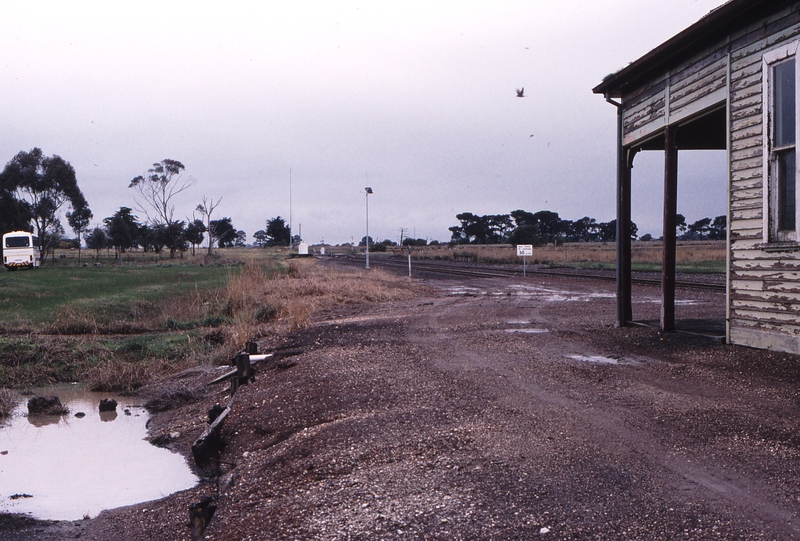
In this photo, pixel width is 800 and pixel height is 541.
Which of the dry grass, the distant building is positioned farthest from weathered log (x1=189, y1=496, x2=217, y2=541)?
the dry grass

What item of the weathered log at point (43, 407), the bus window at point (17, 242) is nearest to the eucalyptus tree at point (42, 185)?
the bus window at point (17, 242)

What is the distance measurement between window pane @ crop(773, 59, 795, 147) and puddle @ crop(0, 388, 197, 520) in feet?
25.3

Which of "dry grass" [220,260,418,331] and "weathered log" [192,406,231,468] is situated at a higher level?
"dry grass" [220,260,418,331]

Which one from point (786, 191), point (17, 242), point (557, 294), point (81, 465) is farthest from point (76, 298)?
point (17, 242)

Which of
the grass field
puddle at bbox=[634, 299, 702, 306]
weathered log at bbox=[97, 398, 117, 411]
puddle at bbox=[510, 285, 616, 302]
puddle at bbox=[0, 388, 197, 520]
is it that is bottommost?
puddle at bbox=[0, 388, 197, 520]

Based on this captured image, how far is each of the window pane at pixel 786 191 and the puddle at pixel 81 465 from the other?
737 cm

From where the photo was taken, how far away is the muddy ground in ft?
13.0

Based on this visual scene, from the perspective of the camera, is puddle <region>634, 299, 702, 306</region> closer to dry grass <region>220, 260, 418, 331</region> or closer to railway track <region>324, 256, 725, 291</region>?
railway track <region>324, 256, 725, 291</region>

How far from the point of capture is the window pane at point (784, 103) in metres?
8.14

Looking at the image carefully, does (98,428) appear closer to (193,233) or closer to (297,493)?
(297,493)

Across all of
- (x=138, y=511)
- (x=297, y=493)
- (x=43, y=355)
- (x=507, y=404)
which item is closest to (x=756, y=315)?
(x=507, y=404)

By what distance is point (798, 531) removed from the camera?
355 centimetres

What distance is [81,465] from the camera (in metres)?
7.51

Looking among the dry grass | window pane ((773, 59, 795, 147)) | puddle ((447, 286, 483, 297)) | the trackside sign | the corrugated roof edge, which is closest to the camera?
window pane ((773, 59, 795, 147))
